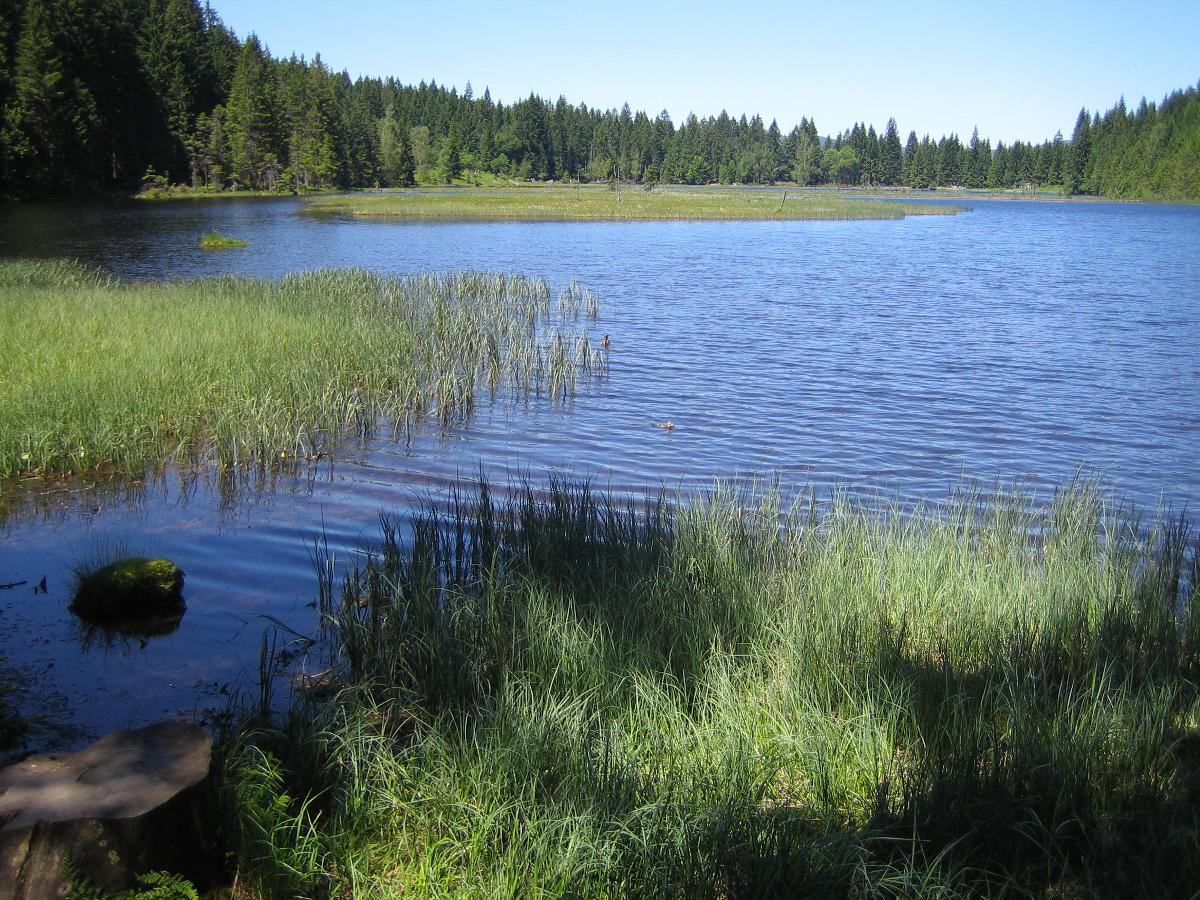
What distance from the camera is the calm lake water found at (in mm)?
6926

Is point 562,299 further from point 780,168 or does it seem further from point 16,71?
point 780,168

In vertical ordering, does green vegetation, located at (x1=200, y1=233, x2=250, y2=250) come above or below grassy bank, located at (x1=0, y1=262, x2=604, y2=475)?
above

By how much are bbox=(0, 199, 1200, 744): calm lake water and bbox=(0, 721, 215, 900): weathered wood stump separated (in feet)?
5.54

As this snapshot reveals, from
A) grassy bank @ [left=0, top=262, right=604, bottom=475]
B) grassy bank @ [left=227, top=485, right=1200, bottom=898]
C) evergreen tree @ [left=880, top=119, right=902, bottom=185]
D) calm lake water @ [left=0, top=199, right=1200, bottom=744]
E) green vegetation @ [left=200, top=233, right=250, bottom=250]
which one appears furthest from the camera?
evergreen tree @ [left=880, top=119, right=902, bottom=185]

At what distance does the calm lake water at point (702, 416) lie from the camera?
6.93 metres

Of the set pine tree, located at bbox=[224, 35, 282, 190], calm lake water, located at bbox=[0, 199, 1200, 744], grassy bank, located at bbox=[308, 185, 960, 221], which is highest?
pine tree, located at bbox=[224, 35, 282, 190]

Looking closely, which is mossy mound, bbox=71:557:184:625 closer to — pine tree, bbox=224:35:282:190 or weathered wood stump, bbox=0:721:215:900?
weathered wood stump, bbox=0:721:215:900

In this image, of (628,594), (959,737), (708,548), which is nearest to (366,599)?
(628,594)

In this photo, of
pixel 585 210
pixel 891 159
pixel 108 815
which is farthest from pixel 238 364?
pixel 891 159

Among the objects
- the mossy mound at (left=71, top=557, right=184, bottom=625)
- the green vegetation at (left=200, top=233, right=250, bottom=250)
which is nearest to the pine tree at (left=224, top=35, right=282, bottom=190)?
the green vegetation at (left=200, top=233, right=250, bottom=250)

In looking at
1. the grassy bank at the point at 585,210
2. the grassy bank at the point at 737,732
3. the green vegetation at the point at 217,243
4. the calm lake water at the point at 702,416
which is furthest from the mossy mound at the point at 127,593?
the grassy bank at the point at 585,210

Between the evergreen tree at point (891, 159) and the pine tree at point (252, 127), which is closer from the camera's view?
the pine tree at point (252, 127)

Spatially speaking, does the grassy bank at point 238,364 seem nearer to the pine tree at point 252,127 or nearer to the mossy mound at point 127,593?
the mossy mound at point 127,593

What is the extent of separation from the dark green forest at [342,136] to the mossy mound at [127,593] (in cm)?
6179
